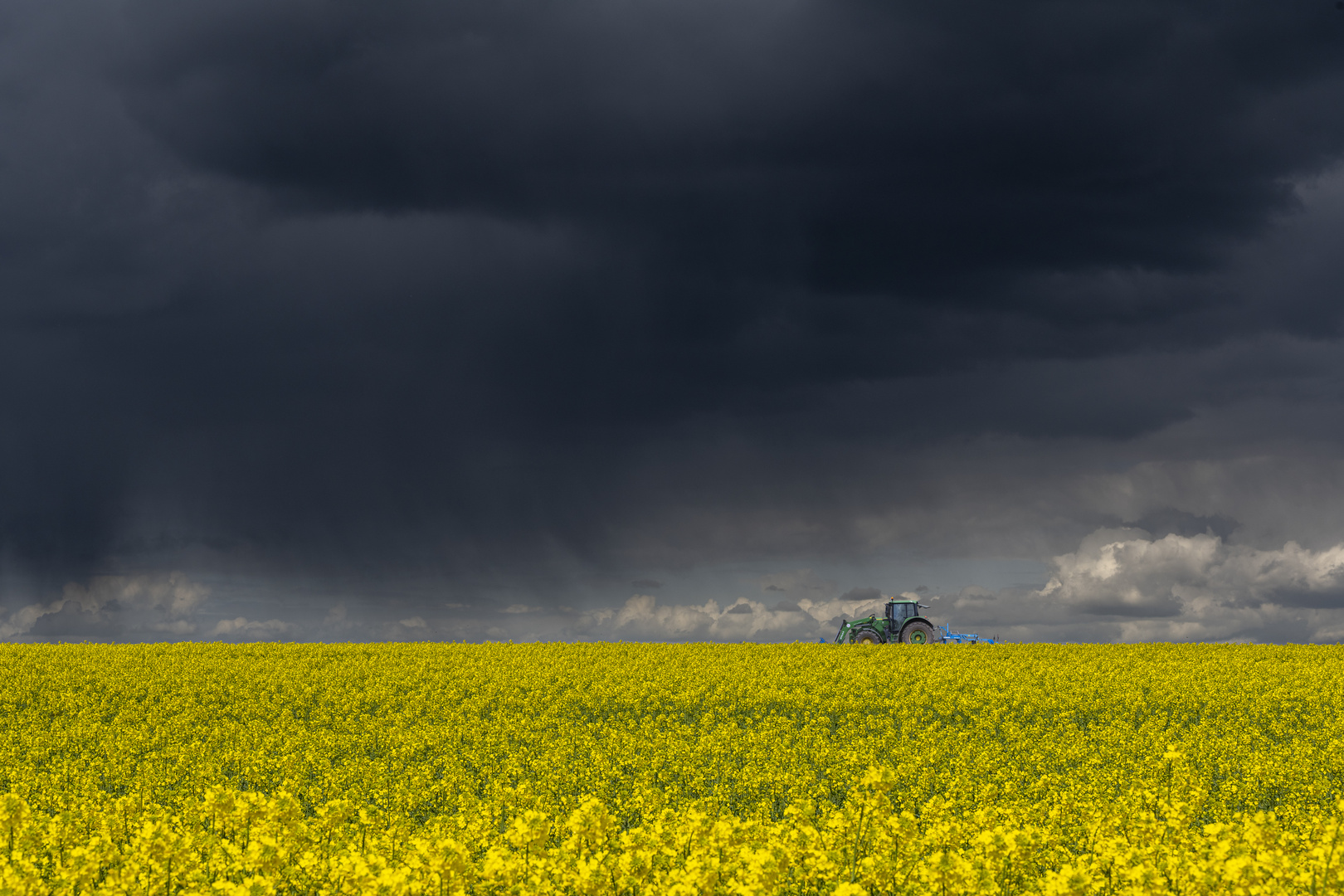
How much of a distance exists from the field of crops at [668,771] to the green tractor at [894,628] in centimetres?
544

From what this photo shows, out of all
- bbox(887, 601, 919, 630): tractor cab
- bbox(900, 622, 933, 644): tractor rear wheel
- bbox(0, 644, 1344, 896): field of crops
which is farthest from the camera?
bbox(887, 601, 919, 630): tractor cab

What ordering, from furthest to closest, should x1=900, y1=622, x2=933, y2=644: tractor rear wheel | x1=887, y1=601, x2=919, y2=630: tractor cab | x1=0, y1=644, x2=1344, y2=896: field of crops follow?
x1=887, y1=601, x2=919, y2=630: tractor cab < x1=900, y1=622, x2=933, y2=644: tractor rear wheel < x1=0, y1=644, x2=1344, y2=896: field of crops

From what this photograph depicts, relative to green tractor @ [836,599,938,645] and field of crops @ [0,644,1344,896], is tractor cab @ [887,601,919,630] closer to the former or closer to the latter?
green tractor @ [836,599,938,645]

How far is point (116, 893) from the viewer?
8.47 meters

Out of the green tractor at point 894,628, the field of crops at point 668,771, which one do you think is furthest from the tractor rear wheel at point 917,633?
the field of crops at point 668,771

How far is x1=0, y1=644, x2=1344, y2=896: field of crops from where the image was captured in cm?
912

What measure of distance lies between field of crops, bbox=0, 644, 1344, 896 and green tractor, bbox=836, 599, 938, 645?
544 cm

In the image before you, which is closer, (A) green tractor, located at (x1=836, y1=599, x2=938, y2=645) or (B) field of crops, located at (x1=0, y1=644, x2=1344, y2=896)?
(B) field of crops, located at (x1=0, y1=644, x2=1344, y2=896)

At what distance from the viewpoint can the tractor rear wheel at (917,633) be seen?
47.9 m

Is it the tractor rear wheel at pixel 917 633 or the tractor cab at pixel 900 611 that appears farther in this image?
the tractor cab at pixel 900 611

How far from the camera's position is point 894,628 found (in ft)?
160

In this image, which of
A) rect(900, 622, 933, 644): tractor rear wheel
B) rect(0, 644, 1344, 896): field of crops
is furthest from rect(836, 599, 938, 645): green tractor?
rect(0, 644, 1344, 896): field of crops

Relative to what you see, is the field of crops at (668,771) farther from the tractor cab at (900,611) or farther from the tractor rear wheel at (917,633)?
the tractor cab at (900,611)

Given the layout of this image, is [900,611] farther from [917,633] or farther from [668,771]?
[668,771]
